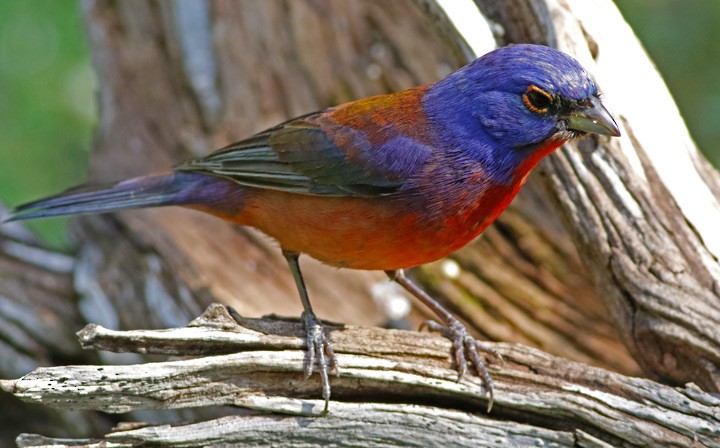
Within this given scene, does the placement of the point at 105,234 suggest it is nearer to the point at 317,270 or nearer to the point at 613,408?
the point at 317,270

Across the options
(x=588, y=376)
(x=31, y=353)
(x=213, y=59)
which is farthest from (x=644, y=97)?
(x=31, y=353)

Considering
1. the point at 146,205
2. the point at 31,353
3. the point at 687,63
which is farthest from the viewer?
the point at 687,63

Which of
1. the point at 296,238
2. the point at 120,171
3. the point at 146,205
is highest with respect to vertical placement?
the point at 120,171

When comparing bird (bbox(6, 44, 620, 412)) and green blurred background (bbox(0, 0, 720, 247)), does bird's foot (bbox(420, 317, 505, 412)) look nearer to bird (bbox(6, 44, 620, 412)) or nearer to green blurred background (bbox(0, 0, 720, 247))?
bird (bbox(6, 44, 620, 412))

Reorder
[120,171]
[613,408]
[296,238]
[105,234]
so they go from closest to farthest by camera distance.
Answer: [613,408], [296,238], [105,234], [120,171]

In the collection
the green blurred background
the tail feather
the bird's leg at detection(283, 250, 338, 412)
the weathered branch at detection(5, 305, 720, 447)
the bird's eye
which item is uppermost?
the green blurred background

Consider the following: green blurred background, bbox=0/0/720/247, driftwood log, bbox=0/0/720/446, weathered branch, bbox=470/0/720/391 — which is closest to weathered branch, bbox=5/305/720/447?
driftwood log, bbox=0/0/720/446
